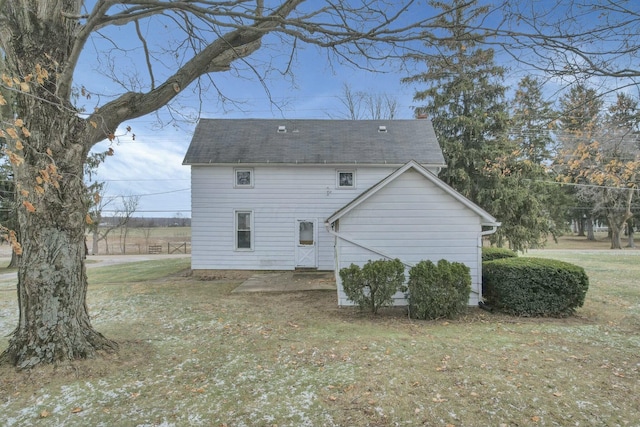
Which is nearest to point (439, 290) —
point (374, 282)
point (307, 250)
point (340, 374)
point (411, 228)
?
point (374, 282)

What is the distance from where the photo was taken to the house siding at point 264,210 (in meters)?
13.6

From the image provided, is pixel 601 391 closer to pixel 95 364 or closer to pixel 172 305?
pixel 95 364

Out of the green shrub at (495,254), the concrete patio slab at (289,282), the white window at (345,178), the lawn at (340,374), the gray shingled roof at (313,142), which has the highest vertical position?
the gray shingled roof at (313,142)

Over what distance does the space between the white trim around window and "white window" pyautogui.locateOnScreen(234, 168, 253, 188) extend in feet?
3.39

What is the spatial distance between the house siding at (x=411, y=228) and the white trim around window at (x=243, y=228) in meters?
5.87

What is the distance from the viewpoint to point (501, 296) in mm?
7953

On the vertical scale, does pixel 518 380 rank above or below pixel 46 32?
below

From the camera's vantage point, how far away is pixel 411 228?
28.7ft

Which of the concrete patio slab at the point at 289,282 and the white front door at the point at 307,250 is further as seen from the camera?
the white front door at the point at 307,250

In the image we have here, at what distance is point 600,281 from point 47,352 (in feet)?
49.8

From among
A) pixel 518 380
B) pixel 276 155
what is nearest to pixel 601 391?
pixel 518 380

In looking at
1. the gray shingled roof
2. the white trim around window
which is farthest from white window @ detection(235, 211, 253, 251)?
the gray shingled roof

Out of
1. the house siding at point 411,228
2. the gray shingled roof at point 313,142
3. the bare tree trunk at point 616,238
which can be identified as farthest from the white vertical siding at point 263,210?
the bare tree trunk at point 616,238

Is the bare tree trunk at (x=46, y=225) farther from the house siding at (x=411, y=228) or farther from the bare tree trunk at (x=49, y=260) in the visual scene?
the house siding at (x=411, y=228)
